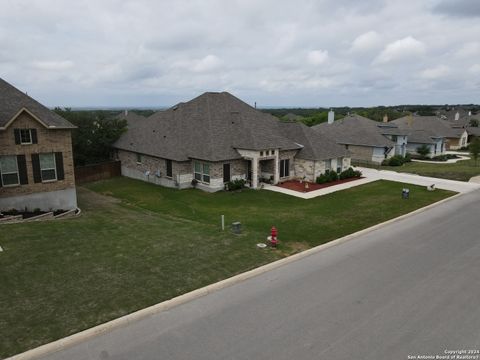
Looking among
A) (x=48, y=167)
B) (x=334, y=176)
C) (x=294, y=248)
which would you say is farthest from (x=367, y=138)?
(x=48, y=167)

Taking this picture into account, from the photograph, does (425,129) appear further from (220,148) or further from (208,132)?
(220,148)

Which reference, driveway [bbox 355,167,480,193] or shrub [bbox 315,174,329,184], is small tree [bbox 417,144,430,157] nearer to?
driveway [bbox 355,167,480,193]

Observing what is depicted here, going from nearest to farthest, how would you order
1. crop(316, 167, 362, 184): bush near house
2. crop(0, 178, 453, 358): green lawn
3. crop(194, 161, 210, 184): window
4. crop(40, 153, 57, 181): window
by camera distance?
crop(0, 178, 453, 358): green lawn
crop(40, 153, 57, 181): window
crop(194, 161, 210, 184): window
crop(316, 167, 362, 184): bush near house

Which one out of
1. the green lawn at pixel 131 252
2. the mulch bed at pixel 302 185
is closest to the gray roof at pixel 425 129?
the mulch bed at pixel 302 185

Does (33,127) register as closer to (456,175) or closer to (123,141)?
(123,141)

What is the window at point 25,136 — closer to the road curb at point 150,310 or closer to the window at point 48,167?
the window at point 48,167

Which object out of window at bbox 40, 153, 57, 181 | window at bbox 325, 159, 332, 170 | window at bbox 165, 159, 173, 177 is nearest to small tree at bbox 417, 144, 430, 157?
window at bbox 325, 159, 332, 170
